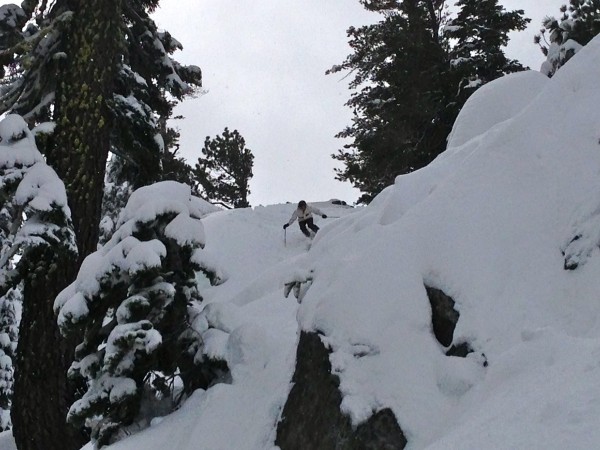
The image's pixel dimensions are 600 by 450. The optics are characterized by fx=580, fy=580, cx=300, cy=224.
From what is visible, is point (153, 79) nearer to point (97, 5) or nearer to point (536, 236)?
point (97, 5)

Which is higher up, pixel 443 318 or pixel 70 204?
pixel 70 204

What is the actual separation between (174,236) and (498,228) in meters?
3.25

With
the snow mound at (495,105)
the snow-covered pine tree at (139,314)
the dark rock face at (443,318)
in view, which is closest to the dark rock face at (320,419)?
the dark rock face at (443,318)

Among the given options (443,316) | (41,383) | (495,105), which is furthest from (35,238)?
(495,105)

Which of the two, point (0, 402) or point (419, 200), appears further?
point (0, 402)

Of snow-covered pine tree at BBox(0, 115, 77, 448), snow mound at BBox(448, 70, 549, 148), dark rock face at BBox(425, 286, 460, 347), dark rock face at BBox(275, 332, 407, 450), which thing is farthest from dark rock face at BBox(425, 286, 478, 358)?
snow mound at BBox(448, 70, 549, 148)

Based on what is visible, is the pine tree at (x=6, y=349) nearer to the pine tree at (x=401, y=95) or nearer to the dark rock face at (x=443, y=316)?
the pine tree at (x=401, y=95)

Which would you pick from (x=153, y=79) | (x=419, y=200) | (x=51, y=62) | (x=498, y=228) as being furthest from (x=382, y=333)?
(x=153, y=79)

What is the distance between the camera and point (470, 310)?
449 centimetres

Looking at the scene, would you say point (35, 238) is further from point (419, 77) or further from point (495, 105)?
point (419, 77)

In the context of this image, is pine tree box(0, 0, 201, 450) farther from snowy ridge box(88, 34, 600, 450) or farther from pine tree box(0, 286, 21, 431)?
pine tree box(0, 286, 21, 431)

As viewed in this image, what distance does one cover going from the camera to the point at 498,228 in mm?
4961

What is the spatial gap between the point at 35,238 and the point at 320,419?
3615 millimetres

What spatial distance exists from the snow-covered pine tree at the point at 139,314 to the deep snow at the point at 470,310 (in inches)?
→ 13.1
